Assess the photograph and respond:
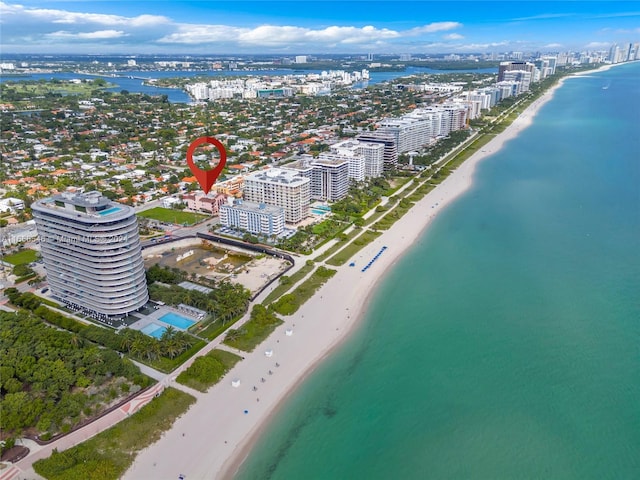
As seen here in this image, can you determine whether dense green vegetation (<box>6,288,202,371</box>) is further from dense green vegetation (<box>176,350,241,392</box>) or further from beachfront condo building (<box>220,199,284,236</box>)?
beachfront condo building (<box>220,199,284,236</box>)

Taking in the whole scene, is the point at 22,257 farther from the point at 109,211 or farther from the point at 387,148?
the point at 387,148

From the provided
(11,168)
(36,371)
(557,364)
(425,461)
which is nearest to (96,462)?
(36,371)

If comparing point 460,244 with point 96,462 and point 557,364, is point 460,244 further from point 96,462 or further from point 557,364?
point 96,462

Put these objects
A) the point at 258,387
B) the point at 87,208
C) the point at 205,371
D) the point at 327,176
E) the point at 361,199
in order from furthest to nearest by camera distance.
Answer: the point at 361,199
the point at 327,176
the point at 87,208
the point at 205,371
the point at 258,387

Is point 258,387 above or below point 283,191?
below

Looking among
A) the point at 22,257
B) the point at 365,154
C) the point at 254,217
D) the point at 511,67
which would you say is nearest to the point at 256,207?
the point at 254,217

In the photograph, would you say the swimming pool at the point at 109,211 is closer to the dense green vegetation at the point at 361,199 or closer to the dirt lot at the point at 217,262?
the dirt lot at the point at 217,262
